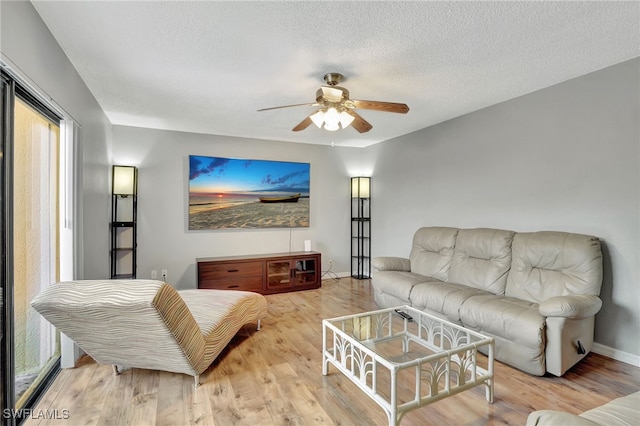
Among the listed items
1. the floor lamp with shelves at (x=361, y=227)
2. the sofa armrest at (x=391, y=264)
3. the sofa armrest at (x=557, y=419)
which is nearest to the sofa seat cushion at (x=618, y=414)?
the sofa armrest at (x=557, y=419)

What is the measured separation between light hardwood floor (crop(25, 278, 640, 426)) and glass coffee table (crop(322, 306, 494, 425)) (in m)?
0.13

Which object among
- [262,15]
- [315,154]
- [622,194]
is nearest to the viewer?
[262,15]

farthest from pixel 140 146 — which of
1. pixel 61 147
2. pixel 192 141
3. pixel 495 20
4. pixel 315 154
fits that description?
pixel 495 20

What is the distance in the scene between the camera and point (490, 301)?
8.41ft

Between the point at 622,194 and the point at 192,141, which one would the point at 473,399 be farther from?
the point at 192,141

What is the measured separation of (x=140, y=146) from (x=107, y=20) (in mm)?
2654

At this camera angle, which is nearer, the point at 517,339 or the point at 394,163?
the point at 517,339

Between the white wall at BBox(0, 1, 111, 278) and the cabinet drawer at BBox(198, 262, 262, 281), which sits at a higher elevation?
the white wall at BBox(0, 1, 111, 278)

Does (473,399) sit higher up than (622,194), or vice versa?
(622,194)

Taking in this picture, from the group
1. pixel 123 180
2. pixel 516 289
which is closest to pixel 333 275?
pixel 516 289

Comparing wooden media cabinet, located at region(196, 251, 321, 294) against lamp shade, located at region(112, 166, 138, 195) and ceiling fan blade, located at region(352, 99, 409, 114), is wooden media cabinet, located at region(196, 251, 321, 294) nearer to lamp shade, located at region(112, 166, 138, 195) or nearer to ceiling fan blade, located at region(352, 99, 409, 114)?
lamp shade, located at region(112, 166, 138, 195)

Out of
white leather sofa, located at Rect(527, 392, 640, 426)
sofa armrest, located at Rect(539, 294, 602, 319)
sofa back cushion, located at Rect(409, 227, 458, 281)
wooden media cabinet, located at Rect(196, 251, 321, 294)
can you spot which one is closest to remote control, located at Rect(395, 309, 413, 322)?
sofa armrest, located at Rect(539, 294, 602, 319)

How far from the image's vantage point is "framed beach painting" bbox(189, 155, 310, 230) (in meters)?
4.49

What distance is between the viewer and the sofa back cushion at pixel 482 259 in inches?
117
